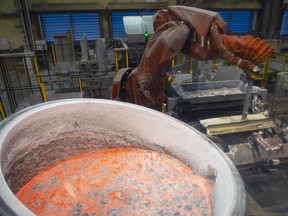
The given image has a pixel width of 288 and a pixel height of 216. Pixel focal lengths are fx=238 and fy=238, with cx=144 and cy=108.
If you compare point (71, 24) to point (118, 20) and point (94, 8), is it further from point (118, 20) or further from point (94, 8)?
point (118, 20)

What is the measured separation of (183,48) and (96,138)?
156 centimetres

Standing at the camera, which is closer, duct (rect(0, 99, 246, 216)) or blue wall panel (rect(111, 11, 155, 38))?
duct (rect(0, 99, 246, 216))

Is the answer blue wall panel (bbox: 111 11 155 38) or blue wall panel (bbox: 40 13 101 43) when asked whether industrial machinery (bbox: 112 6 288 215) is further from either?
blue wall panel (bbox: 40 13 101 43)

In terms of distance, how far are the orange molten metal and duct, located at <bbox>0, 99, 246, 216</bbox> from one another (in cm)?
9

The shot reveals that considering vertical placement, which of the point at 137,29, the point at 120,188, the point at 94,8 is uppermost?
the point at 94,8

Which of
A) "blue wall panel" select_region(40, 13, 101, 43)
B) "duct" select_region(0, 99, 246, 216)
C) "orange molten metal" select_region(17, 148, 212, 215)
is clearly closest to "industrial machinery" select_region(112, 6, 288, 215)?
"duct" select_region(0, 99, 246, 216)

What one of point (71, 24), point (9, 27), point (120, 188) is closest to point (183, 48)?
point (120, 188)

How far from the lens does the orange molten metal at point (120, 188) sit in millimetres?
1619

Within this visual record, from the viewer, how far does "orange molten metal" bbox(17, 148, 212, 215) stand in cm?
162

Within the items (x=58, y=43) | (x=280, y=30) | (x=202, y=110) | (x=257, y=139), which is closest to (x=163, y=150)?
(x=257, y=139)

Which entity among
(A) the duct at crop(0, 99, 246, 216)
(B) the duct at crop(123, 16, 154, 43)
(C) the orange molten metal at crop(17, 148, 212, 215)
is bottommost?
(C) the orange molten metal at crop(17, 148, 212, 215)

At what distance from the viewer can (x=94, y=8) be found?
1049 cm

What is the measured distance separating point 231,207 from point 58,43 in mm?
6060

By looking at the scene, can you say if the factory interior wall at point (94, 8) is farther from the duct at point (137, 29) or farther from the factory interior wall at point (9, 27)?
the duct at point (137, 29)
